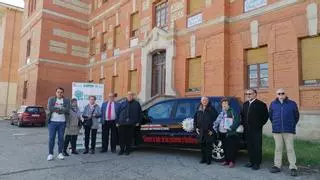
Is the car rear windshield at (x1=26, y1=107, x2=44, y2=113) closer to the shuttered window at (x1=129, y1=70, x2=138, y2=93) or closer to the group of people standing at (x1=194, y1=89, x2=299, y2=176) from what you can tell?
the shuttered window at (x1=129, y1=70, x2=138, y2=93)

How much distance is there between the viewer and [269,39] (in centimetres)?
1280

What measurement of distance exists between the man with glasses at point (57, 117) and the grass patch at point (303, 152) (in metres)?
5.25

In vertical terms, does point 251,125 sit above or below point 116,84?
below

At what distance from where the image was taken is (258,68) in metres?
13.3

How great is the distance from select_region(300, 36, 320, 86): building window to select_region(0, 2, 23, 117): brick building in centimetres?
3339

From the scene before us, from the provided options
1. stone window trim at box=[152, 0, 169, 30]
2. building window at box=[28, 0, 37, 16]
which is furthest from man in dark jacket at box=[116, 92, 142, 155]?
building window at box=[28, 0, 37, 16]

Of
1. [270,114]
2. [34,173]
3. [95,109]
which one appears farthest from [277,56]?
[34,173]

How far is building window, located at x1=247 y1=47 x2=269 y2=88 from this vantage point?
42.8 ft

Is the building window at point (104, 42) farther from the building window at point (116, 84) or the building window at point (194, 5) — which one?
the building window at point (194, 5)

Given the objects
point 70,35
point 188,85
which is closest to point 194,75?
point 188,85

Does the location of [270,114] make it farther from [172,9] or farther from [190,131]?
[172,9]

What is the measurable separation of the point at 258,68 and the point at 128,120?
691 cm

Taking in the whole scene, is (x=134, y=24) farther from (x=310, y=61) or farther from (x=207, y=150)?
(x=207, y=150)

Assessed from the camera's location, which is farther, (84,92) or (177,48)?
(177,48)
